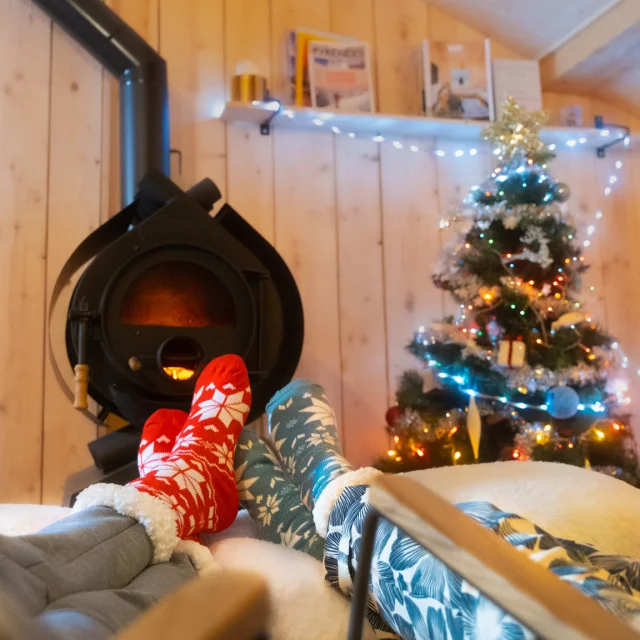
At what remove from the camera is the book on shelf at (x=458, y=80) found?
2.16m

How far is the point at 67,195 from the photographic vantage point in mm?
1923

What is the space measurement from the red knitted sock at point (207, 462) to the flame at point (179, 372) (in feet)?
1.06

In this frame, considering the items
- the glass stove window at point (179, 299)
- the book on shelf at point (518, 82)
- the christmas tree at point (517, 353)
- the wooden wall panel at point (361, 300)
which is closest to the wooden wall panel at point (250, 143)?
the wooden wall panel at point (361, 300)

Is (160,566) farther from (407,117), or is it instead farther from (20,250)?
(407,117)

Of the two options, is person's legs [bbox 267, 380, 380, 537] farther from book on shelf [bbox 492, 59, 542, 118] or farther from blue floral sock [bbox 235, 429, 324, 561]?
book on shelf [bbox 492, 59, 542, 118]

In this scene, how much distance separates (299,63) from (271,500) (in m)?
1.56

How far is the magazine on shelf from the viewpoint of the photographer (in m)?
2.08

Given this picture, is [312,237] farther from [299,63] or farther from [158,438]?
[158,438]

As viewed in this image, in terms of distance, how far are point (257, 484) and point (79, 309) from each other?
2.45ft

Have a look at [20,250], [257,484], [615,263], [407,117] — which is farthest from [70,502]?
[615,263]

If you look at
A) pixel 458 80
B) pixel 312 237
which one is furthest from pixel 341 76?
pixel 312 237

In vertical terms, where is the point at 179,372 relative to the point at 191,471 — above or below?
above

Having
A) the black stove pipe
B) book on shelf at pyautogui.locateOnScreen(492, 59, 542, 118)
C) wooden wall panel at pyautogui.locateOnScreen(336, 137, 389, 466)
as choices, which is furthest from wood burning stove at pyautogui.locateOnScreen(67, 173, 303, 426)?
book on shelf at pyautogui.locateOnScreen(492, 59, 542, 118)

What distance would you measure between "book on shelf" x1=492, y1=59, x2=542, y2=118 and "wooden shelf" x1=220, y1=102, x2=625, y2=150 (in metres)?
0.12
